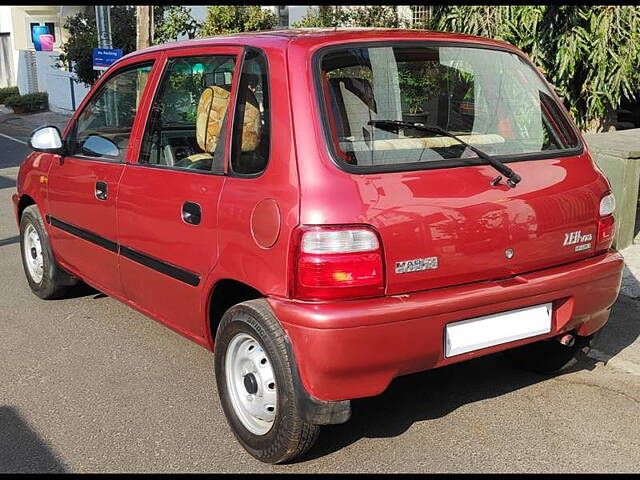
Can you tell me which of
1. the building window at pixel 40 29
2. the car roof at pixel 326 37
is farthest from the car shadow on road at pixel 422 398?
the building window at pixel 40 29

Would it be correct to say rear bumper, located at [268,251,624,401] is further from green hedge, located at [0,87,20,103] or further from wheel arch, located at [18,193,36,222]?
green hedge, located at [0,87,20,103]

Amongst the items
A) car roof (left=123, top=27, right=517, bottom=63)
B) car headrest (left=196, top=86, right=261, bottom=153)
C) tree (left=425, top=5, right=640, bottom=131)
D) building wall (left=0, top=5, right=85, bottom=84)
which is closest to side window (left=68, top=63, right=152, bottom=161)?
car headrest (left=196, top=86, right=261, bottom=153)

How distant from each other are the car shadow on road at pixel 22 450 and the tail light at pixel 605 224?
2.61 metres

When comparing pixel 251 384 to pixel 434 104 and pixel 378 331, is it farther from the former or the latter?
pixel 434 104

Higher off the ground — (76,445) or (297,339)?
(297,339)

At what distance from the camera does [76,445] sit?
11.6ft

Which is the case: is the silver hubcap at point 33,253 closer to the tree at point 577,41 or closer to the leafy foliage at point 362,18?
the tree at point 577,41

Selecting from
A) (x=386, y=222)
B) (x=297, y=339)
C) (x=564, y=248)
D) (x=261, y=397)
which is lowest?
(x=261, y=397)

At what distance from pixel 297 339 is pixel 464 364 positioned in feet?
5.75

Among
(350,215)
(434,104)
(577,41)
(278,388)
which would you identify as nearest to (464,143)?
(434,104)

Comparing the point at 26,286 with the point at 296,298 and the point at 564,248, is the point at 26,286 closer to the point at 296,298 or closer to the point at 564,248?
the point at 296,298

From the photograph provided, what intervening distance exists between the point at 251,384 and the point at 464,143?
1.40 meters

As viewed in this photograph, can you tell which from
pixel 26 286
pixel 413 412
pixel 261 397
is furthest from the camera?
pixel 26 286

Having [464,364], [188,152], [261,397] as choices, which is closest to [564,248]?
[464,364]
